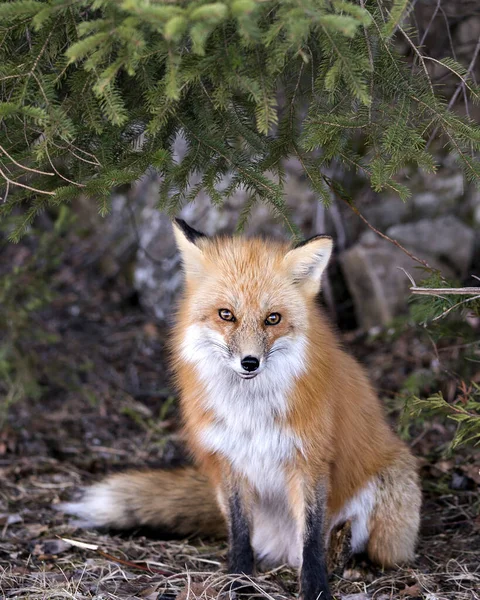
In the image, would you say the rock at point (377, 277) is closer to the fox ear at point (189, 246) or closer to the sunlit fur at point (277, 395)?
the sunlit fur at point (277, 395)

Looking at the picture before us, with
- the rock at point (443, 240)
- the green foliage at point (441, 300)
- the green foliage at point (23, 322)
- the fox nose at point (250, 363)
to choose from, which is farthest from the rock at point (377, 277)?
the fox nose at point (250, 363)

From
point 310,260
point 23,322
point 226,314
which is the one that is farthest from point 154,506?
point 23,322

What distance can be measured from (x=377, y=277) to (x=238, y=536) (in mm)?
3406

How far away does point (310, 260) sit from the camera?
318 cm

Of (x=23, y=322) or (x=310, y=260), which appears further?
(x=23, y=322)

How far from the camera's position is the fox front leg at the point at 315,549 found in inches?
120

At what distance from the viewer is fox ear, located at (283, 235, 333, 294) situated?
10.2 ft

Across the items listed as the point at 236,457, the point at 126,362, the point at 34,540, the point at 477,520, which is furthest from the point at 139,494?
the point at 126,362

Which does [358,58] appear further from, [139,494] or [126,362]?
[126,362]

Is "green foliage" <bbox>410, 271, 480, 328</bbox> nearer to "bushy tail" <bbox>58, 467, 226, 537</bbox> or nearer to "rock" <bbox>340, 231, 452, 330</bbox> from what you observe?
"bushy tail" <bbox>58, 467, 226, 537</bbox>

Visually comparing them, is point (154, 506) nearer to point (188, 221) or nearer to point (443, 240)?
point (188, 221)

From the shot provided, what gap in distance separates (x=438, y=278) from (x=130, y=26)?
1.98 meters

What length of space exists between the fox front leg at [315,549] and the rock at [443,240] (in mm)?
3577

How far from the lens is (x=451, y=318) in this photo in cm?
421
